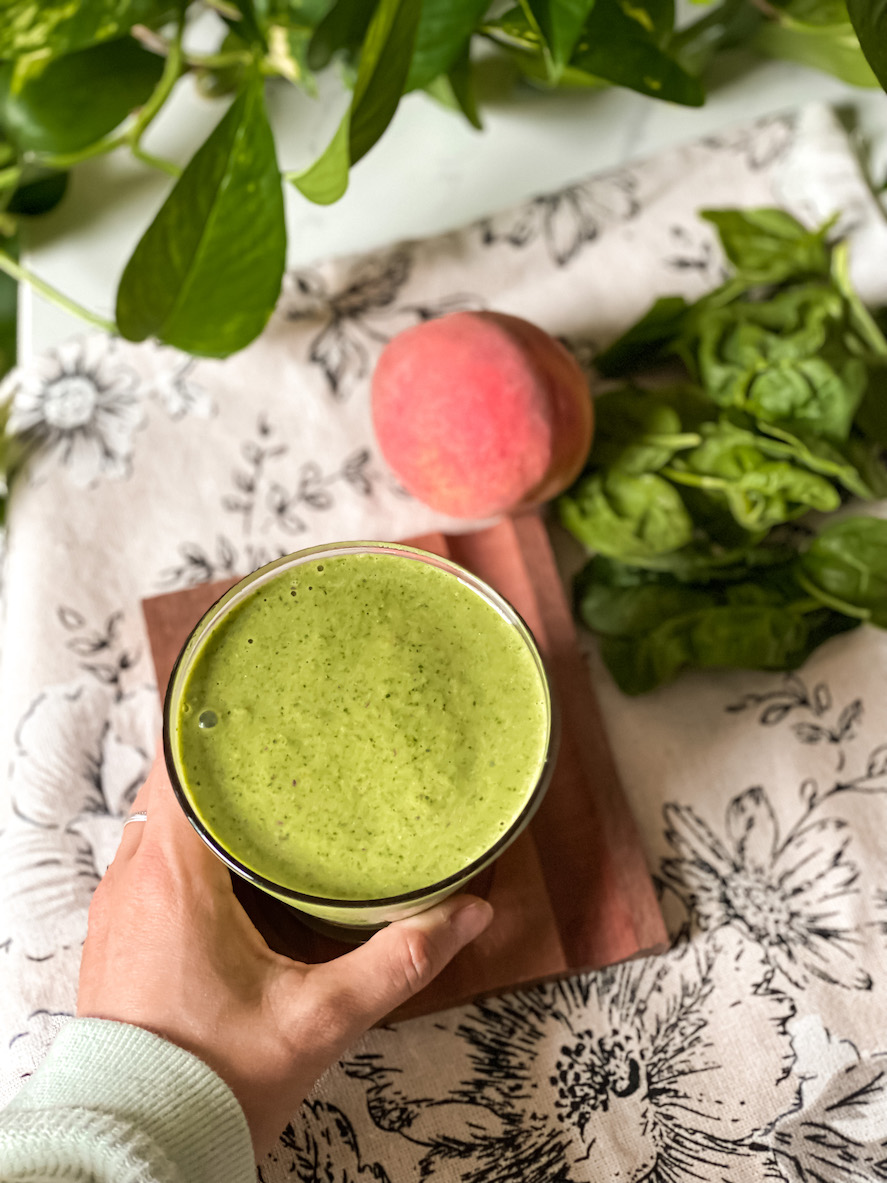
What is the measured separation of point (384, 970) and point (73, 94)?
0.84 meters

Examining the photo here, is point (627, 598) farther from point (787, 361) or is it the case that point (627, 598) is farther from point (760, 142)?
point (760, 142)

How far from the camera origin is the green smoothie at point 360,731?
0.62 m

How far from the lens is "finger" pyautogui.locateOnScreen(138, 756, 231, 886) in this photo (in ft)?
2.24

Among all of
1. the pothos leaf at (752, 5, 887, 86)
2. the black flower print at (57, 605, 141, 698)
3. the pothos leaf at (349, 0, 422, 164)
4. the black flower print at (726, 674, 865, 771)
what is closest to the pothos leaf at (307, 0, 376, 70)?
the pothos leaf at (349, 0, 422, 164)

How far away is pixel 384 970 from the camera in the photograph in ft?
2.14

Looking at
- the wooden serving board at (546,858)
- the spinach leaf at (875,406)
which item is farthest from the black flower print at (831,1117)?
the spinach leaf at (875,406)

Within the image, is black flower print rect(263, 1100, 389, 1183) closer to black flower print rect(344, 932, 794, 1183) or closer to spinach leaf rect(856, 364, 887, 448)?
black flower print rect(344, 932, 794, 1183)

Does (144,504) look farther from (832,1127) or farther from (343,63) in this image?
(832,1127)

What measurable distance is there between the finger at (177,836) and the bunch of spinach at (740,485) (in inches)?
14.8

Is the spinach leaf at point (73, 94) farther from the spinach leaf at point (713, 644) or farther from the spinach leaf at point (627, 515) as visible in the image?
the spinach leaf at point (713, 644)

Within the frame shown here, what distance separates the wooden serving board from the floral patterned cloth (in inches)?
1.5

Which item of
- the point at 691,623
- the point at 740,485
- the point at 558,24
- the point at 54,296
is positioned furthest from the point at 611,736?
the point at 54,296

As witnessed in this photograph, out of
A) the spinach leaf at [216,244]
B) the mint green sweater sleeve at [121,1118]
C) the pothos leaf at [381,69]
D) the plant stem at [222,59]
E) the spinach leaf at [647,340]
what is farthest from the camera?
the plant stem at [222,59]

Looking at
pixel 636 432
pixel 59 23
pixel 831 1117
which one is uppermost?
pixel 59 23
